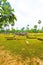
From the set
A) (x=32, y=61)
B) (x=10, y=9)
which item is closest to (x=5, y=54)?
(x=32, y=61)

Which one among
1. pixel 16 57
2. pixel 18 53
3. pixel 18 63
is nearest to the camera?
pixel 18 63

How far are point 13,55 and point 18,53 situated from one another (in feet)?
2.94

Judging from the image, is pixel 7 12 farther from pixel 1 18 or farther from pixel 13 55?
pixel 13 55

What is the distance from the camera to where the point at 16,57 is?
67.3 ft

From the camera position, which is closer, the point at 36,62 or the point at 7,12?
the point at 36,62

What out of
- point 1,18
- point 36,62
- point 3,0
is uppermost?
point 3,0

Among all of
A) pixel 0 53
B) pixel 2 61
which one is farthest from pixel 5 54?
pixel 2 61

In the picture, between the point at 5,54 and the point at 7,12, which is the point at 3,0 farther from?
the point at 5,54

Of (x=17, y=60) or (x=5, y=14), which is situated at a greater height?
(x=5, y=14)

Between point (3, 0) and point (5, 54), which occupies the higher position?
point (3, 0)

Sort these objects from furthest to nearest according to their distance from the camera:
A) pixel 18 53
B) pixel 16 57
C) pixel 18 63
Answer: pixel 18 53
pixel 16 57
pixel 18 63

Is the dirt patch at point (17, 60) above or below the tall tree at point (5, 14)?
below

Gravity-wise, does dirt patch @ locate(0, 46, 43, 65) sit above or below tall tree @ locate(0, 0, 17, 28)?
below

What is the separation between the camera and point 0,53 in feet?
72.8
